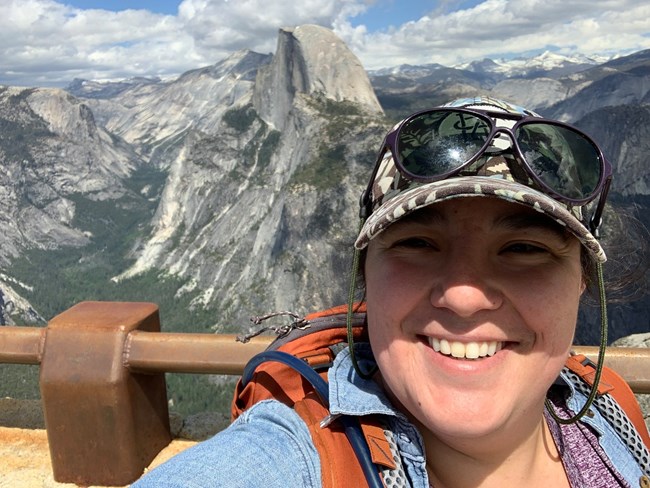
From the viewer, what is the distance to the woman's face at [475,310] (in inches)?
74.4

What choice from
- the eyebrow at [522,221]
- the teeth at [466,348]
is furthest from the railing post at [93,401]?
the eyebrow at [522,221]

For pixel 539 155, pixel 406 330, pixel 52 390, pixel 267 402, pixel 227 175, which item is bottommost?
pixel 227 175

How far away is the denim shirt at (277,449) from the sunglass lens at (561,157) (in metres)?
1.08

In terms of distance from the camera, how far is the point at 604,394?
8.65ft

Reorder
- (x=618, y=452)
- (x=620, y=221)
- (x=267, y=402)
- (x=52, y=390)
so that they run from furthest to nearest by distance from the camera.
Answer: (x=52, y=390) < (x=620, y=221) < (x=618, y=452) < (x=267, y=402)

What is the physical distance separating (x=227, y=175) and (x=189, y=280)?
3681cm

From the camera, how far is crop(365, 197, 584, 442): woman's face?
189cm

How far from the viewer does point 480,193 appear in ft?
5.81

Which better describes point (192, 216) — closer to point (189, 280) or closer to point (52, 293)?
point (189, 280)

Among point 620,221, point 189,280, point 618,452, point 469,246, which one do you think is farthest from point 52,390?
point 189,280

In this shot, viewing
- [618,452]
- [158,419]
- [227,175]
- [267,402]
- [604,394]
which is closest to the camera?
[267,402]

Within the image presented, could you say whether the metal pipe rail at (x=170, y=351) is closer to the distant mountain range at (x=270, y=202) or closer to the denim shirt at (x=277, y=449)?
the denim shirt at (x=277, y=449)

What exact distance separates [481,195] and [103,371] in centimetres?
335

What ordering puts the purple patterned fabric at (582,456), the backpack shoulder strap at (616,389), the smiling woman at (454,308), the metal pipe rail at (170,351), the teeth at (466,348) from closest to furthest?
the smiling woman at (454,308), the teeth at (466,348), the purple patterned fabric at (582,456), the backpack shoulder strap at (616,389), the metal pipe rail at (170,351)
